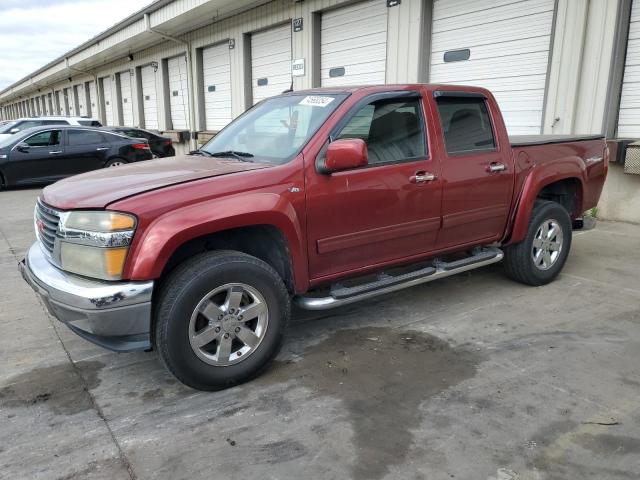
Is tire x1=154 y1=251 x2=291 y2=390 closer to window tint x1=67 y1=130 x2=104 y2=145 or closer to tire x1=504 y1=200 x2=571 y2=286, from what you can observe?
tire x1=504 y1=200 x2=571 y2=286

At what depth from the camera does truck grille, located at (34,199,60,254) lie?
10.6ft

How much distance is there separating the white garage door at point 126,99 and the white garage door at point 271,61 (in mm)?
11365

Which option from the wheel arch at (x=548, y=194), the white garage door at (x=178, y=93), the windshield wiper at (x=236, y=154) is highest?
the white garage door at (x=178, y=93)

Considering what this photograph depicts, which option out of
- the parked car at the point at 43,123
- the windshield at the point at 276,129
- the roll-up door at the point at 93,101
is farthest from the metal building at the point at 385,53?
the roll-up door at the point at 93,101

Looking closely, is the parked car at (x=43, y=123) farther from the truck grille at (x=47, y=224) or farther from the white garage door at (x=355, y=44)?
the truck grille at (x=47, y=224)

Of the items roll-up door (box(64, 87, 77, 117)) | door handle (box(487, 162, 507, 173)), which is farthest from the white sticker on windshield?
roll-up door (box(64, 87, 77, 117))

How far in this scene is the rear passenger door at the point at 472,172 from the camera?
4.23m

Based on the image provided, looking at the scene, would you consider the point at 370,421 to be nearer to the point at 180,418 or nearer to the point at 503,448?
the point at 503,448

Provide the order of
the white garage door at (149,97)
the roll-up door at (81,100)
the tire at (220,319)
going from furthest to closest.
A: the roll-up door at (81,100) → the white garage door at (149,97) → the tire at (220,319)

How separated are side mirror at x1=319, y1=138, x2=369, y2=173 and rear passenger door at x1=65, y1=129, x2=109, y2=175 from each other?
1086 cm

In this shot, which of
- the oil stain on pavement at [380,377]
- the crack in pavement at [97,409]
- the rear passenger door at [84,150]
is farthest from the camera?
the rear passenger door at [84,150]

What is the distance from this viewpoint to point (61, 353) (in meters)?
3.85

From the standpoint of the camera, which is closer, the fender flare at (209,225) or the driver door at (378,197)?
the fender flare at (209,225)

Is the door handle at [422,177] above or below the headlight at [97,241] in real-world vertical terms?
above
